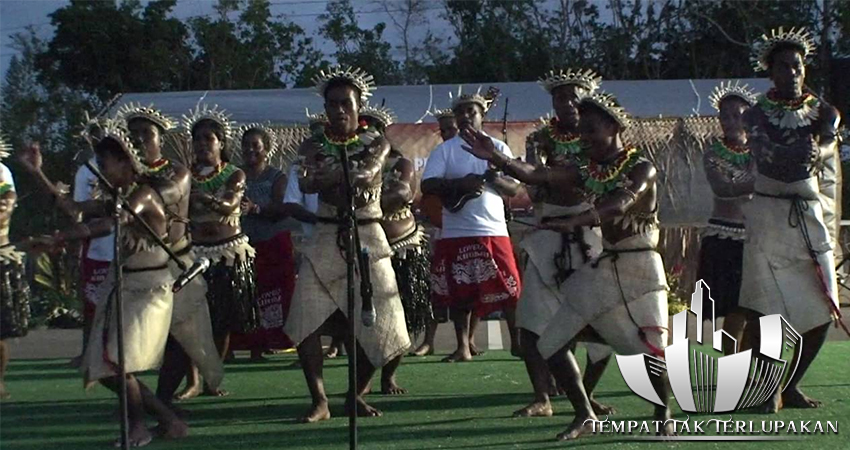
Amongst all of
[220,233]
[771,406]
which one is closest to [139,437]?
[220,233]

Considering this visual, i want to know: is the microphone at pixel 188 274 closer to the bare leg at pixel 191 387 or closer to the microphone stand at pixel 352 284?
the microphone stand at pixel 352 284

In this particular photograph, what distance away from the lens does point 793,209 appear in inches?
273

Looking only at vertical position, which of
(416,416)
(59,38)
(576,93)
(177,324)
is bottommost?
(416,416)

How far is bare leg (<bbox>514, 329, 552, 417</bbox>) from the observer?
6871mm

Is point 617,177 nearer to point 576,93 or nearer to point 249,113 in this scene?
point 576,93

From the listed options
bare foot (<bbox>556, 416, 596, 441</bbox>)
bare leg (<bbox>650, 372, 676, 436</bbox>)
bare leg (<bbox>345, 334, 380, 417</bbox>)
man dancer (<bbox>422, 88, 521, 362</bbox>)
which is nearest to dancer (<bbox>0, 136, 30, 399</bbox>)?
bare leg (<bbox>345, 334, 380, 417</bbox>)

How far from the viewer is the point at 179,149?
1302cm

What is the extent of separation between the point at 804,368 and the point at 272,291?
11.6 ft

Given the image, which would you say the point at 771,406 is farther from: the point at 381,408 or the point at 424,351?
the point at 424,351

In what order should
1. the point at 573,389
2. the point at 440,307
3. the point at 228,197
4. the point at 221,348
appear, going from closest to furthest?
the point at 573,389
the point at 228,197
the point at 221,348
the point at 440,307

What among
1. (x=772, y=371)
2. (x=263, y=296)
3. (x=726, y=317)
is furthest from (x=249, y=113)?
(x=772, y=371)

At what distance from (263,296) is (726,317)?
304 cm

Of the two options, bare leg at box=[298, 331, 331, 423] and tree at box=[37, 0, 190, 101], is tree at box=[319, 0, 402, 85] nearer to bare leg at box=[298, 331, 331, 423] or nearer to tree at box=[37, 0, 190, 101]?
tree at box=[37, 0, 190, 101]

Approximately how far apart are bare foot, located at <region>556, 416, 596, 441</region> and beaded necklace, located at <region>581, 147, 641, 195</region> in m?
1.11
